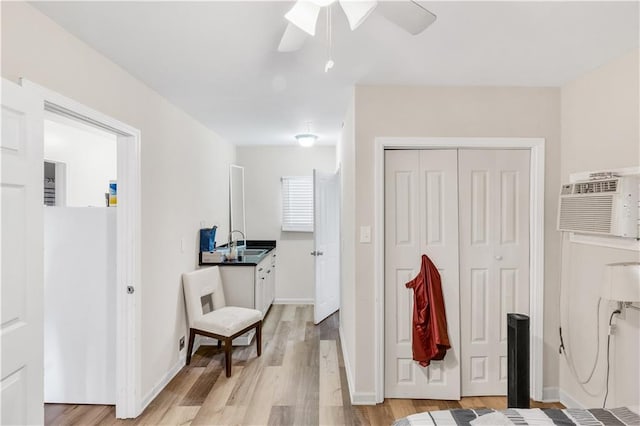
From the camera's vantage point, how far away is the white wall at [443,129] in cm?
285

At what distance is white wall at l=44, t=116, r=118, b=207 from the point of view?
3877 millimetres

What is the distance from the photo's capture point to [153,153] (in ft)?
9.75

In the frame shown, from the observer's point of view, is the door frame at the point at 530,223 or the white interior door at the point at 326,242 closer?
the door frame at the point at 530,223

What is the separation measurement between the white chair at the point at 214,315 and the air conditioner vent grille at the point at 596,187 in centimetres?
286

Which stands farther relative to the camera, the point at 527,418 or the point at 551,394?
the point at 551,394

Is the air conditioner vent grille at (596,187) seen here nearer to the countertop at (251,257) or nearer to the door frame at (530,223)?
the door frame at (530,223)

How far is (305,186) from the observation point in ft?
18.8

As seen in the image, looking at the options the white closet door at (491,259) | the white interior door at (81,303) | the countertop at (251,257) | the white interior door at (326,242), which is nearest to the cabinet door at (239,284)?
the countertop at (251,257)

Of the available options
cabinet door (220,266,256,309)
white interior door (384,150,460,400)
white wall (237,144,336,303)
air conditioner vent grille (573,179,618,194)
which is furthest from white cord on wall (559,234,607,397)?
white wall (237,144,336,303)

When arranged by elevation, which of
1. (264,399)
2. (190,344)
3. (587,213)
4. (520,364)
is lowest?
(264,399)

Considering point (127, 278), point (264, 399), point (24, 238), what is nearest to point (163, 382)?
point (264, 399)

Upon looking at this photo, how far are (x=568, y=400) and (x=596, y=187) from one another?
5.23 ft

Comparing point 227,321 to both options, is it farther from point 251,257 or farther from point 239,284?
point 251,257

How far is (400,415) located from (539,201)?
1865 mm
